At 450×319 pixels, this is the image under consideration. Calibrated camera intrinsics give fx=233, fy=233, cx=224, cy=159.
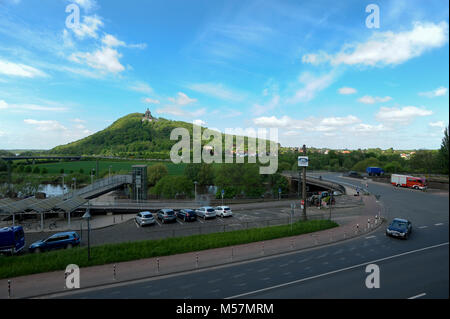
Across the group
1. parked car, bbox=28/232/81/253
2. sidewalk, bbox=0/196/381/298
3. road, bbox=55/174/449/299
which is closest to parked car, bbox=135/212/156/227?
parked car, bbox=28/232/81/253

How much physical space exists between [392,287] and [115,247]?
14.7 m

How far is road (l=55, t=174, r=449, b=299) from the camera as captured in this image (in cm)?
941

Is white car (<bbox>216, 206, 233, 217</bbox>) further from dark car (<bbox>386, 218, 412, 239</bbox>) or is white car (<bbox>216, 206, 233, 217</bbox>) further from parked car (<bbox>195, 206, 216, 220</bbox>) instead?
dark car (<bbox>386, 218, 412, 239</bbox>)

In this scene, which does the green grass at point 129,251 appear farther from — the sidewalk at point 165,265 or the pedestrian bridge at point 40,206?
the pedestrian bridge at point 40,206

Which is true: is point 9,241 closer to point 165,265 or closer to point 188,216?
point 165,265

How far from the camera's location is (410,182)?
140 feet

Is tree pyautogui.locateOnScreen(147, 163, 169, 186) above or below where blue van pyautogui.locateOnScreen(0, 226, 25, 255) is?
above

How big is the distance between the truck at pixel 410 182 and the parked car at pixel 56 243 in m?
49.6

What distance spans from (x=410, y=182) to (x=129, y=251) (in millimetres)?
48741

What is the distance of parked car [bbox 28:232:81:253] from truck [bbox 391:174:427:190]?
49.6 meters

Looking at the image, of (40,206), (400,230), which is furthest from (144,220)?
(400,230)

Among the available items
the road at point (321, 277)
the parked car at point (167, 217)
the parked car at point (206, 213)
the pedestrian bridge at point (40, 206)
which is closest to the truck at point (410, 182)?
the road at point (321, 277)

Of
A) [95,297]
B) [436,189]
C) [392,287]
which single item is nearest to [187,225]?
[95,297]
